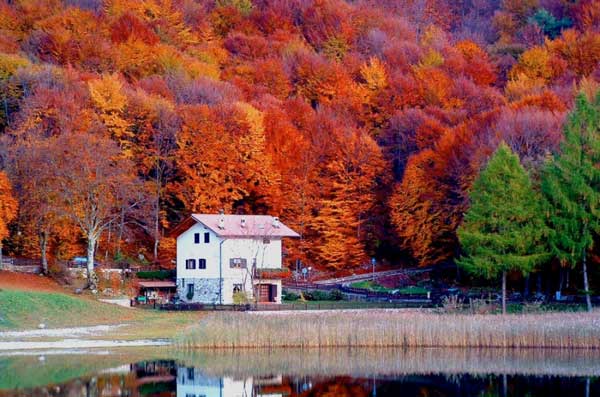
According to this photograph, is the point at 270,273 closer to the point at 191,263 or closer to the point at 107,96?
the point at 191,263

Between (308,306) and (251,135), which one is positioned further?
(251,135)

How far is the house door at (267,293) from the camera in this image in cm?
7625

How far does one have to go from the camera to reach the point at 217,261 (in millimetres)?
76750

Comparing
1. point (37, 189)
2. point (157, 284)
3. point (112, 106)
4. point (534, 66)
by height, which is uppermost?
point (534, 66)

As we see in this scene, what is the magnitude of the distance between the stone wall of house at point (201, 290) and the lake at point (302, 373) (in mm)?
29220

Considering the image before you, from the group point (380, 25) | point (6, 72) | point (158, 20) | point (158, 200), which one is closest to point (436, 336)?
point (158, 200)

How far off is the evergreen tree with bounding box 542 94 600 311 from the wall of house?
69.4ft

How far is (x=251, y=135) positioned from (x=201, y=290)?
17.5 meters

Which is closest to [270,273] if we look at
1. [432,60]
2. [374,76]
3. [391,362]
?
[391,362]

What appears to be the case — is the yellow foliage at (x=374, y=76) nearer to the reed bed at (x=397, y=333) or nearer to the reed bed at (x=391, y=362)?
the reed bed at (x=397, y=333)

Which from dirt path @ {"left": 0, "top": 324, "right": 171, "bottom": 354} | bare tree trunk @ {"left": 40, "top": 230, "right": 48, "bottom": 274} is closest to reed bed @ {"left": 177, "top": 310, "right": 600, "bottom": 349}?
dirt path @ {"left": 0, "top": 324, "right": 171, "bottom": 354}

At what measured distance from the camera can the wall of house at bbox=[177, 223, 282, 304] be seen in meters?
76.4

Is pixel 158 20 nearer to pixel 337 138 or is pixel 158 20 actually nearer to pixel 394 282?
pixel 337 138

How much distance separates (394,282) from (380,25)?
253 ft
